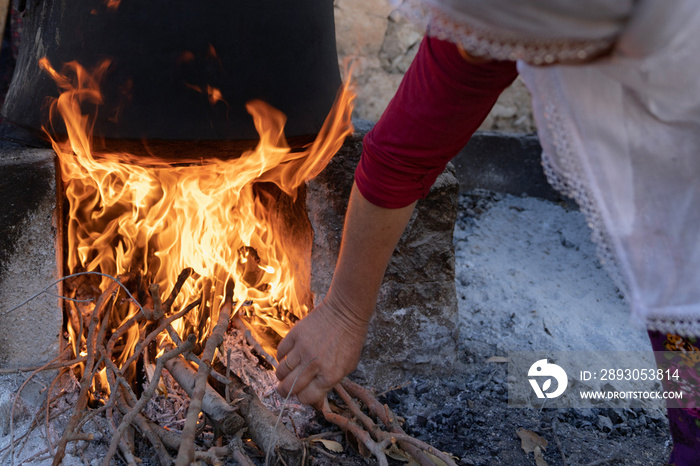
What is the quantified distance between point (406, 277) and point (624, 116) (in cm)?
120

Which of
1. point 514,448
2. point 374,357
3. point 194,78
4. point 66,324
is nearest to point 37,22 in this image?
point 194,78

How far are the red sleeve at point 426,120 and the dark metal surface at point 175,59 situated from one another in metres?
0.59

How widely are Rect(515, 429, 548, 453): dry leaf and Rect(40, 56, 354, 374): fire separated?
82 centimetres

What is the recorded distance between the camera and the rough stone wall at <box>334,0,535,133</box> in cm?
354

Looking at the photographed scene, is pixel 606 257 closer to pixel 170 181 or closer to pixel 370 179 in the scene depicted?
pixel 370 179

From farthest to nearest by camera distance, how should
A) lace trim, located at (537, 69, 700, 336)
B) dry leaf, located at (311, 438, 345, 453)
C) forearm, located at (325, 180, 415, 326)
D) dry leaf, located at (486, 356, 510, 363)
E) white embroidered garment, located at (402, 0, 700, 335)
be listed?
dry leaf, located at (486, 356, 510, 363) → dry leaf, located at (311, 438, 345, 453) → forearm, located at (325, 180, 415, 326) → lace trim, located at (537, 69, 700, 336) → white embroidered garment, located at (402, 0, 700, 335)

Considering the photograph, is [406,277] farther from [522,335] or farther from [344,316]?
[344,316]

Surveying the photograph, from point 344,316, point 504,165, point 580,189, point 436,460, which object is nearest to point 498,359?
point 436,460

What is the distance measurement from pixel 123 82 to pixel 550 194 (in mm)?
2923

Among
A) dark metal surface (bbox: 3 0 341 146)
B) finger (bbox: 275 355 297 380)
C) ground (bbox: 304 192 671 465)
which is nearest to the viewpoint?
finger (bbox: 275 355 297 380)

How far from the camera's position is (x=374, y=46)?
12.0 ft

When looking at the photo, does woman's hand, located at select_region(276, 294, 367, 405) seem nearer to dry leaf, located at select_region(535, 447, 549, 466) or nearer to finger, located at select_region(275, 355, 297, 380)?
finger, located at select_region(275, 355, 297, 380)

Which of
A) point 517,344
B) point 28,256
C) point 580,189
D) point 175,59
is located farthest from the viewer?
point 517,344

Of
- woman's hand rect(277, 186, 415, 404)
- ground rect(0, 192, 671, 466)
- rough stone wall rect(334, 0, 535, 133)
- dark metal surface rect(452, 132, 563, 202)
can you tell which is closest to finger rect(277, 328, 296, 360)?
woman's hand rect(277, 186, 415, 404)
